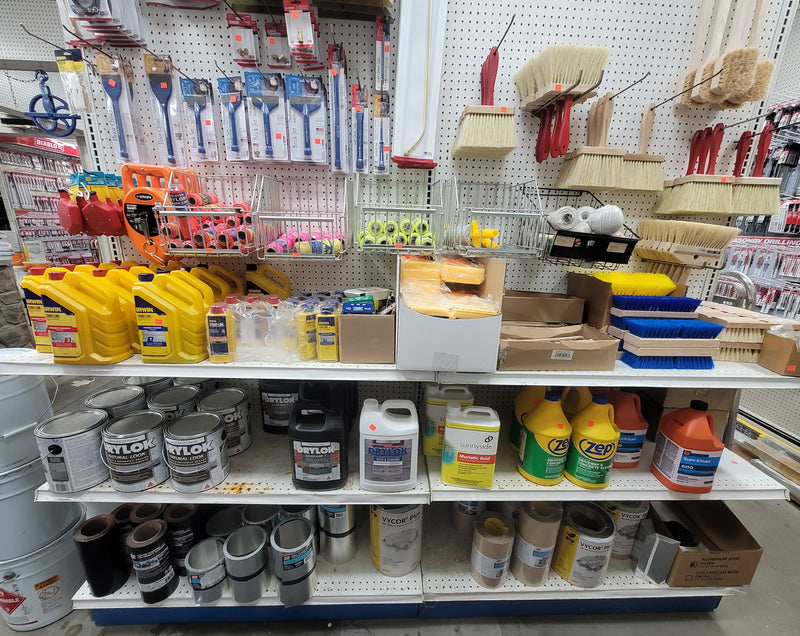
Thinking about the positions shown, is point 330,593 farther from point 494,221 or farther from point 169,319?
point 494,221

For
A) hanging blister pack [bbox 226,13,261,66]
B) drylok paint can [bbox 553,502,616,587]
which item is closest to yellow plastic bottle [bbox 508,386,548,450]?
drylok paint can [bbox 553,502,616,587]

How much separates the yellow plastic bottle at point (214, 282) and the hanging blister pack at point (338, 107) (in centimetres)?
63

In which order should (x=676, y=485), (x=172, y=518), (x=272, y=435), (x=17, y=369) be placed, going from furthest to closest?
(x=272, y=435) < (x=172, y=518) < (x=676, y=485) < (x=17, y=369)

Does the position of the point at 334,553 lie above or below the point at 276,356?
below

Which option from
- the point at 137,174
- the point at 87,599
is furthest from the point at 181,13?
the point at 87,599

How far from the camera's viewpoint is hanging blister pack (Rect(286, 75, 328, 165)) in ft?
4.22

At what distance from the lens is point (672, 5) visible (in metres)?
1.36

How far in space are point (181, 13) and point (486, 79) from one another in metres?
1.17

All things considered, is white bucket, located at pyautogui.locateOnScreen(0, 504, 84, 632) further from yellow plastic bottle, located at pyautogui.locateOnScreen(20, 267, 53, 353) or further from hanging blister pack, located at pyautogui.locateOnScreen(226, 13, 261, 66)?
hanging blister pack, located at pyautogui.locateOnScreen(226, 13, 261, 66)

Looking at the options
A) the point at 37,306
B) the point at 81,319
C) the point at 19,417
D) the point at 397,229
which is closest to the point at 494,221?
the point at 397,229

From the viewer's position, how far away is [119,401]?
1412 mm

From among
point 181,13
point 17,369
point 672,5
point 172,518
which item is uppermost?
point 672,5

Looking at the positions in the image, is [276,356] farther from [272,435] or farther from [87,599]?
[87,599]

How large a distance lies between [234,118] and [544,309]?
1418 mm
